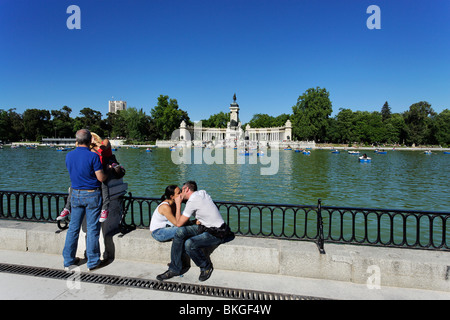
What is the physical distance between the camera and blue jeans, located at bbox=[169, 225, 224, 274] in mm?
4625

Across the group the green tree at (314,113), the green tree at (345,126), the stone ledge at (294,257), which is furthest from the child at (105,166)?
the green tree at (345,126)

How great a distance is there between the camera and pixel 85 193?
15.3 feet

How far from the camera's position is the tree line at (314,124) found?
92.5 metres

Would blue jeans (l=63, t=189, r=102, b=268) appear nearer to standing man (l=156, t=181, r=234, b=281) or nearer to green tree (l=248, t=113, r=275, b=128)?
standing man (l=156, t=181, r=234, b=281)

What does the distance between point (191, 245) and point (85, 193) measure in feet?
6.00

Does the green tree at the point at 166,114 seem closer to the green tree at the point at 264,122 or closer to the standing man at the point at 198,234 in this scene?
the green tree at the point at 264,122

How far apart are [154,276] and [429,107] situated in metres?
122

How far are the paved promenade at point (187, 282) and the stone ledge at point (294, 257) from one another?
0.12 metres

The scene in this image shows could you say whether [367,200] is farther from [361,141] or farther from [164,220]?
[361,141]

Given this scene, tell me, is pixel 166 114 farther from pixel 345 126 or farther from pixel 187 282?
pixel 187 282

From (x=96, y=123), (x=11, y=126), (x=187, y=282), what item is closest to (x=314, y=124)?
(x=96, y=123)

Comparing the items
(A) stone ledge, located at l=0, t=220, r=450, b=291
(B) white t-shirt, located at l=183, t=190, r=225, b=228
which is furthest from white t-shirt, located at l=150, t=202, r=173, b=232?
(B) white t-shirt, located at l=183, t=190, r=225, b=228
